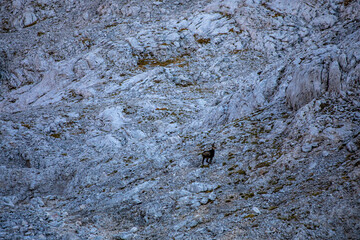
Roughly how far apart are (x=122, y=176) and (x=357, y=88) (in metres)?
18.9

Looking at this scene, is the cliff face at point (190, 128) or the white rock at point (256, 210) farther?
the cliff face at point (190, 128)

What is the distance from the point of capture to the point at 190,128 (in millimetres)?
29234

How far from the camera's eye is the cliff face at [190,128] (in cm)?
1334

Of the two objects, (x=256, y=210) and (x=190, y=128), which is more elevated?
(x=256, y=210)

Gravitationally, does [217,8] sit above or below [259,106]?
above

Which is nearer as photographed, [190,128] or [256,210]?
[256,210]

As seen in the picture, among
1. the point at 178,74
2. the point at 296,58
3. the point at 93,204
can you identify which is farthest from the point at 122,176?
the point at 178,74

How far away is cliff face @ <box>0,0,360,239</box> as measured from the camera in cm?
1334

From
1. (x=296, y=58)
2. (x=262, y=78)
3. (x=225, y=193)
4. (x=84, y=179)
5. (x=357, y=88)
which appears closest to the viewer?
Result: (x=225, y=193)

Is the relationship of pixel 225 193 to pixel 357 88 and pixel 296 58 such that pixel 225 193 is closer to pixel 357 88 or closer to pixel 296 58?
pixel 357 88

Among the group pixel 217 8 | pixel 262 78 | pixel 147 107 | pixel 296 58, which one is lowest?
pixel 147 107

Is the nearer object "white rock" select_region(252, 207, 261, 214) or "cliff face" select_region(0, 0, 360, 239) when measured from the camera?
"white rock" select_region(252, 207, 261, 214)

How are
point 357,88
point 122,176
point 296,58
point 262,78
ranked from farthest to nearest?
point 262,78, point 296,58, point 122,176, point 357,88

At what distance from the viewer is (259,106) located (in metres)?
24.8
